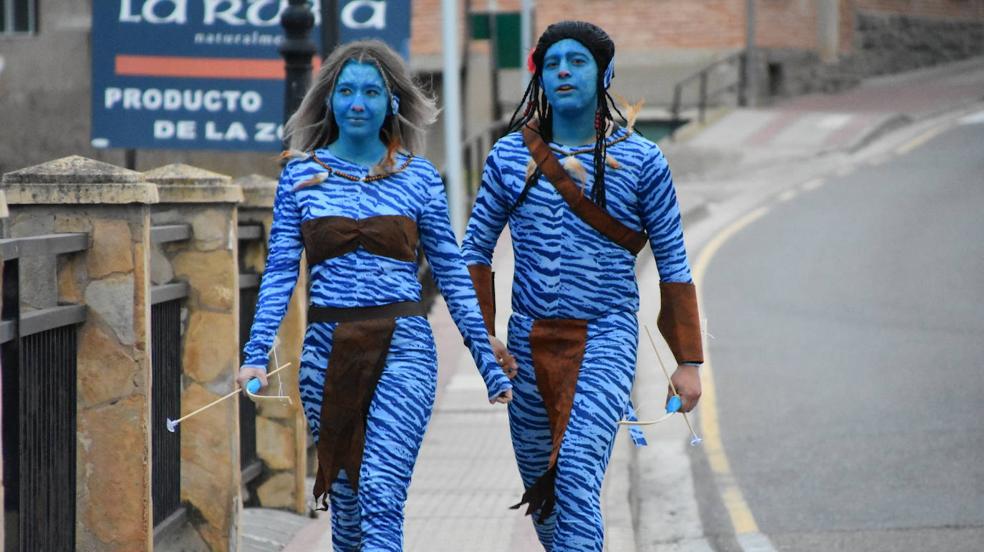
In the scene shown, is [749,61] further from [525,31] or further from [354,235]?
[354,235]

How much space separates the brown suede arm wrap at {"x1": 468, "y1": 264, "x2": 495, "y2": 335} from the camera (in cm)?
544

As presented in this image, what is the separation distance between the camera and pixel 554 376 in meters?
5.18

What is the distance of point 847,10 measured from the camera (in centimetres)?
3806

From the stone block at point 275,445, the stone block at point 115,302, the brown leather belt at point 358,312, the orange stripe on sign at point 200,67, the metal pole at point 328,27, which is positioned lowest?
the stone block at point 275,445

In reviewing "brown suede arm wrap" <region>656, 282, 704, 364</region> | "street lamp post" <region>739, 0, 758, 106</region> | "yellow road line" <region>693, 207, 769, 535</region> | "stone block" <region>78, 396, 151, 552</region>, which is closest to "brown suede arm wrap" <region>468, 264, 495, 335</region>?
"brown suede arm wrap" <region>656, 282, 704, 364</region>

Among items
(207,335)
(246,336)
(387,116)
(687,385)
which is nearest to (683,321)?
(687,385)

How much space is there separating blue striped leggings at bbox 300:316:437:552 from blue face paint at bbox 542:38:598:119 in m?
0.80

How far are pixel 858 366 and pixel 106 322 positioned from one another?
8159mm

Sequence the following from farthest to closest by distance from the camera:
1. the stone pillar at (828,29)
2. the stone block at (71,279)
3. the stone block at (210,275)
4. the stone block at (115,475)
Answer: the stone pillar at (828,29)
the stone block at (210,275)
the stone block at (115,475)
the stone block at (71,279)

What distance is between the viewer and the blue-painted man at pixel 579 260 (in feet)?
17.0

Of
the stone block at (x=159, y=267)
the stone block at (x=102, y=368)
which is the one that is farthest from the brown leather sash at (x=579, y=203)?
the stone block at (x=159, y=267)

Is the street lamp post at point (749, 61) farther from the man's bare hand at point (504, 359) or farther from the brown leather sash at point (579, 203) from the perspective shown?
the man's bare hand at point (504, 359)

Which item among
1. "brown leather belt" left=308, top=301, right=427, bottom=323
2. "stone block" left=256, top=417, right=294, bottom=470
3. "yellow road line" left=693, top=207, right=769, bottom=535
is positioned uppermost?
"brown leather belt" left=308, top=301, right=427, bottom=323

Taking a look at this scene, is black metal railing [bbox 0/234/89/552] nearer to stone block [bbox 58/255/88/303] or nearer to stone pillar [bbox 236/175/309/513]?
stone block [bbox 58/255/88/303]
